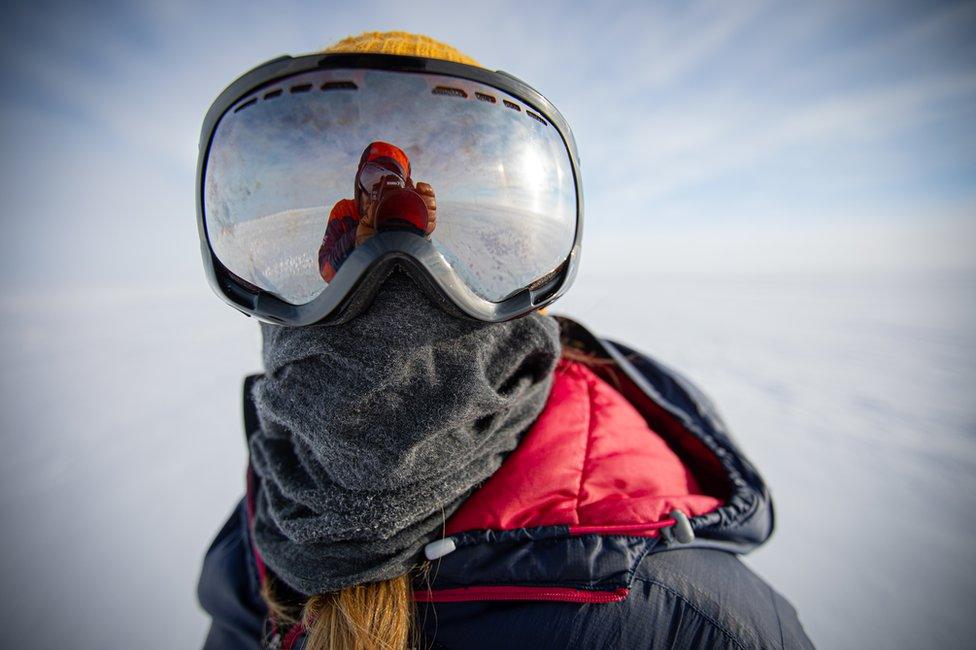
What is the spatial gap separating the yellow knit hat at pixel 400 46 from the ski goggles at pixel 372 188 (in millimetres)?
141

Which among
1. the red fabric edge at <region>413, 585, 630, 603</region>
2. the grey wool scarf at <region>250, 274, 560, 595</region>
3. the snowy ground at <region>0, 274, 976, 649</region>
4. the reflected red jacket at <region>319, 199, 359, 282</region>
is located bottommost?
the snowy ground at <region>0, 274, 976, 649</region>

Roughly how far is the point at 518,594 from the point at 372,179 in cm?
84

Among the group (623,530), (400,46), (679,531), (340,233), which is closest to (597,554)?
(623,530)

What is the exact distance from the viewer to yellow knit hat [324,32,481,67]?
897 mm

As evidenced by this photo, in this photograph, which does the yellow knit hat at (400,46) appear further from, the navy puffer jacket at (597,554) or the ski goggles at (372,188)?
the navy puffer jacket at (597,554)

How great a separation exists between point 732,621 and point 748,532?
24cm

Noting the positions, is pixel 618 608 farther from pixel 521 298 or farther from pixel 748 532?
pixel 521 298

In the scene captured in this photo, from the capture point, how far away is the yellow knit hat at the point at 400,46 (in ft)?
2.94

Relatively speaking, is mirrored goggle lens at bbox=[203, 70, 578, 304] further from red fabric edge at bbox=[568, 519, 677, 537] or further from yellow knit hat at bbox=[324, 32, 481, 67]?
red fabric edge at bbox=[568, 519, 677, 537]

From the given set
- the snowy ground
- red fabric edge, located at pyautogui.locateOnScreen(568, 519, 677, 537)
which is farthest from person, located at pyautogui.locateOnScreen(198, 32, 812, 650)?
the snowy ground

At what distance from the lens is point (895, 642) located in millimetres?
1500

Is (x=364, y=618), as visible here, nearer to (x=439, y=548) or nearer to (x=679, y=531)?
(x=439, y=548)

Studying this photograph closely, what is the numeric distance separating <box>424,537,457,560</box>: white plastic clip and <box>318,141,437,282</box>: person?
22.4 inches

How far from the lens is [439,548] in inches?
28.7
